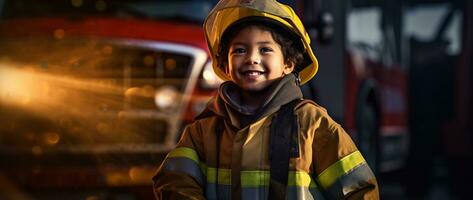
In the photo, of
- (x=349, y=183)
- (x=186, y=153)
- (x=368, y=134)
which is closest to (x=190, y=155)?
(x=186, y=153)

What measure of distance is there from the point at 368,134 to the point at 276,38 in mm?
5675

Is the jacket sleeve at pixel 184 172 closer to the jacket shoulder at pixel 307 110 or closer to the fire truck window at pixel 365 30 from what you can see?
the jacket shoulder at pixel 307 110

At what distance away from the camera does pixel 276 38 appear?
2.88 metres

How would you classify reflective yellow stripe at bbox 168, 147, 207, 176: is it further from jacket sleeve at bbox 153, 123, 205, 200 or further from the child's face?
the child's face

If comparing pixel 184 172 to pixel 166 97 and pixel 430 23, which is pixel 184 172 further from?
pixel 430 23

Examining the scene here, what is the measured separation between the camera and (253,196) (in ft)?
8.99

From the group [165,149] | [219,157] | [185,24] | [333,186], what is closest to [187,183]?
[219,157]

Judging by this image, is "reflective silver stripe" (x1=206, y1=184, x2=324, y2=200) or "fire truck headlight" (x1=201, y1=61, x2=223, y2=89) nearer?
"reflective silver stripe" (x1=206, y1=184, x2=324, y2=200)

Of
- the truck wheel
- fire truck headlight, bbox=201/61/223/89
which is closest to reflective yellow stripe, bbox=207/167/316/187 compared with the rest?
fire truck headlight, bbox=201/61/223/89

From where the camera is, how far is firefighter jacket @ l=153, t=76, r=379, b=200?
9.01 ft

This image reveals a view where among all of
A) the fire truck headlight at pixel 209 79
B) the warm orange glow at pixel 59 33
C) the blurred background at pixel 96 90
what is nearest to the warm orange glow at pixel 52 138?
the blurred background at pixel 96 90

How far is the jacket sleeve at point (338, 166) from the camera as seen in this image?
2.75 m

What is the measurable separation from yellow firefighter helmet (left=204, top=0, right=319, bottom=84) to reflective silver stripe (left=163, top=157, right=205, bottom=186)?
1.26ft

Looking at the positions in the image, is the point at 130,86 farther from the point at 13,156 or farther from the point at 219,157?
the point at 219,157
